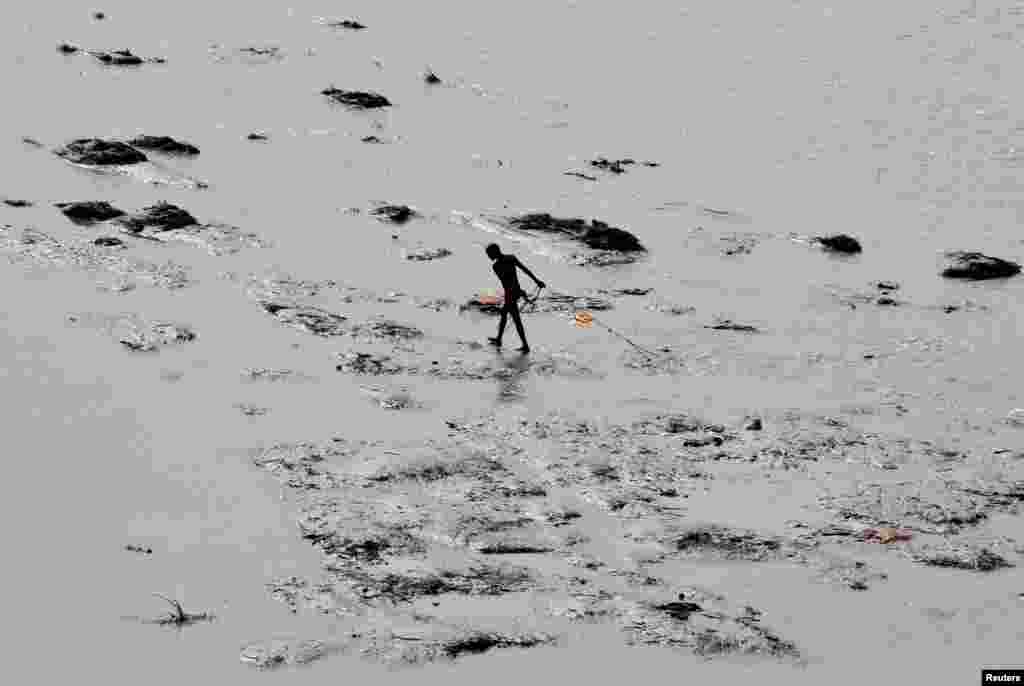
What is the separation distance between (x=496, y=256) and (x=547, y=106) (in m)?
14.6

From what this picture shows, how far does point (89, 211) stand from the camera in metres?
22.1

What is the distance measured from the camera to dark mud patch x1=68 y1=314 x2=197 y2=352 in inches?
685

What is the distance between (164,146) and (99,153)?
1.63m

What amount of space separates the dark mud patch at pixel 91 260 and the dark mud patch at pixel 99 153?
4246mm

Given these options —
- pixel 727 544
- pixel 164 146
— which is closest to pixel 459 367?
pixel 727 544

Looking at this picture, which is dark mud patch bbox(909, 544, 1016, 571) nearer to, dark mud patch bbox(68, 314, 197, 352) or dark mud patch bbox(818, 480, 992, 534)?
dark mud patch bbox(818, 480, 992, 534)

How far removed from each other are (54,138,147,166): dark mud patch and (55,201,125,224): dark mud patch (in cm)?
264

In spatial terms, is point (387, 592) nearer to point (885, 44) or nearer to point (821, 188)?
point (821, 188)

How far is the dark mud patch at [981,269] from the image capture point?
2255cm

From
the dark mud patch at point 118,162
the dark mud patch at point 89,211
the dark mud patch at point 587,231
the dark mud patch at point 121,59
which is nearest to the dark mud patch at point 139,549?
the dark mud patch at point 89,211

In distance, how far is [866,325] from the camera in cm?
2053

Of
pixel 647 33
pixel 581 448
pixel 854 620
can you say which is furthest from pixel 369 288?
pixel 647 33

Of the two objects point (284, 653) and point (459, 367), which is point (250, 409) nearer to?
point (459, 367)

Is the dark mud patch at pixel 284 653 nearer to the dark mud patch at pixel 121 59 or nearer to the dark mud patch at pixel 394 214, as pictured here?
the dark mud patch at pixel 394 214
